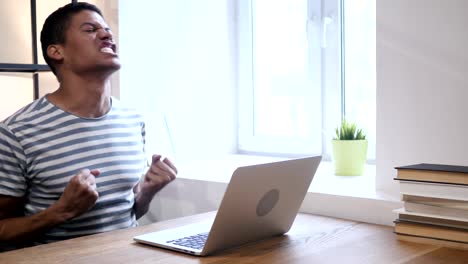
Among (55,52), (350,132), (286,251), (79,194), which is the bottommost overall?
(286,251)

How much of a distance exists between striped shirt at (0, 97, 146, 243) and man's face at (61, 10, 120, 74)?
0.45ft

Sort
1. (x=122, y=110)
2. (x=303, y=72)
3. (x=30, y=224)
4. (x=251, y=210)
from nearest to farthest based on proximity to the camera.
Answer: (x=251, y=210) < (x=30, y=224) < (x=122, y=110) < (x=303, y=72)

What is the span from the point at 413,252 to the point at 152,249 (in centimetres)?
56

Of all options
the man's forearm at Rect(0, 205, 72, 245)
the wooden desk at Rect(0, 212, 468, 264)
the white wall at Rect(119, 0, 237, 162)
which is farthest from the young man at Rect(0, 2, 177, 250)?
the white wall at Rect(119, 0, 237, 162)

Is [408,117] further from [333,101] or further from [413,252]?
[333,101]

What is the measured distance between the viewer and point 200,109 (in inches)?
103

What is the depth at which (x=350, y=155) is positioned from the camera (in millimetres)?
2154

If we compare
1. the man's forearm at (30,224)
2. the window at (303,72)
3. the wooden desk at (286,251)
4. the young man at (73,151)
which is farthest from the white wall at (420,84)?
the man's forearm at (30,224)

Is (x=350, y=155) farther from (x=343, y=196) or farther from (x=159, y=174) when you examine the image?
(x=159, y=174)

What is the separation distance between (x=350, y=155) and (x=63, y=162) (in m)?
0.87

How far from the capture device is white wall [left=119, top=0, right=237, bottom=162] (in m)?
2.45

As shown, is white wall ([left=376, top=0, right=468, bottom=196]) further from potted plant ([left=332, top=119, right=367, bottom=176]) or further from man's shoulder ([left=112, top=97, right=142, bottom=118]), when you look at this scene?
man's shoulder ([left=112, top=97, right=142, bottom=118])

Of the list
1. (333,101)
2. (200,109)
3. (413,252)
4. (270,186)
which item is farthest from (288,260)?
(200,109)

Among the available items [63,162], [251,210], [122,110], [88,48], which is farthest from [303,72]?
[251,210]
